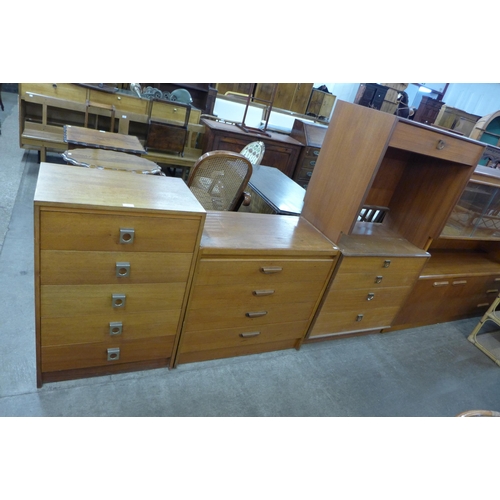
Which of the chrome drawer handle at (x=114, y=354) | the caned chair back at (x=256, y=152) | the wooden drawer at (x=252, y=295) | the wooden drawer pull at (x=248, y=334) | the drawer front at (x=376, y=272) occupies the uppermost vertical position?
the caned chair back at (x=256, y=152)

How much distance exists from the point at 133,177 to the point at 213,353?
1.02 meters

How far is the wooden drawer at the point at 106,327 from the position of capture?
1.42 m

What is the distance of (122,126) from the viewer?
389cm

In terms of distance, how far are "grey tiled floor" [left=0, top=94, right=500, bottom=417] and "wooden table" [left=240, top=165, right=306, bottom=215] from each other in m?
0.96

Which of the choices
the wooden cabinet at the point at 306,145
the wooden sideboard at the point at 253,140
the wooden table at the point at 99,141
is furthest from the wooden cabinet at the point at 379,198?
the wooden cabinet at the point at 306,145

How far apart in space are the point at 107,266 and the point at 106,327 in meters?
0.33

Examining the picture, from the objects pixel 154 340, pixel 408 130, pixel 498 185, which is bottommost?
pixel 154 340

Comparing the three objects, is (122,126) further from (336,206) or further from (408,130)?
(408,130)

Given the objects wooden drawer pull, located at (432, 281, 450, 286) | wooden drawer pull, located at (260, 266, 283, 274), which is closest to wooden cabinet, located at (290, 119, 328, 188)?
wooden drawer pull, located at (432, 281, 450, 286)

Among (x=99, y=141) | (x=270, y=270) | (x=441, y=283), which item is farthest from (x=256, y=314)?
(x=99, y=141)

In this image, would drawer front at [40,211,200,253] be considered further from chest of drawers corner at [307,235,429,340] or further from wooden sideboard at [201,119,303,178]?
wooden sideboard at [201,119,303,178]

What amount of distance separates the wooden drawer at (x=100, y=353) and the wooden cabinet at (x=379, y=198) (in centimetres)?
92

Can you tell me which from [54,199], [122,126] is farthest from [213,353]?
[122,126]

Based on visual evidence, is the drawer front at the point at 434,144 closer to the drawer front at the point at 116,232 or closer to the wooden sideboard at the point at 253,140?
the drawer front at the point at 116,232
